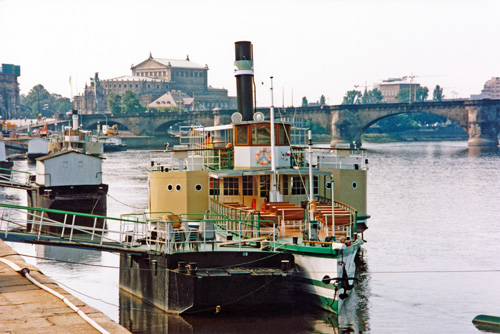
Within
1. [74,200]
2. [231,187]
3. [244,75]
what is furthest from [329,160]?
[74,200]

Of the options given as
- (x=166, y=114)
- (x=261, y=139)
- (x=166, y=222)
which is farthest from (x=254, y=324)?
(x=166, y=114)

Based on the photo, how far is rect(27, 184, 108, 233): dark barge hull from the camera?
51844 millimetres

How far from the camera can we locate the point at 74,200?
53219 mm

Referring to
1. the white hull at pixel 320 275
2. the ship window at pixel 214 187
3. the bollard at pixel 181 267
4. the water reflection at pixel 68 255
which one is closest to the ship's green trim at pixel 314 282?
the white hull at pixel 320 275

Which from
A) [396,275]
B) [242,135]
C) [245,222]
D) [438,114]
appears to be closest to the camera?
[245,222]

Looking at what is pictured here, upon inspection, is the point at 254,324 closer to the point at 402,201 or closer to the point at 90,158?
the point at 90,158

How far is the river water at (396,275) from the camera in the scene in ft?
87.9

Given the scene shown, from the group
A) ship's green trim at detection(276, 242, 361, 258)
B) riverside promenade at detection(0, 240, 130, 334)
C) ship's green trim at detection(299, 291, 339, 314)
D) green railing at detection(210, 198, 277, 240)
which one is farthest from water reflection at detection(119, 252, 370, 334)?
riverside promenade at detection(0, 240, 130, 334)

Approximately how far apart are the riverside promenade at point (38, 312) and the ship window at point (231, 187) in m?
15.0

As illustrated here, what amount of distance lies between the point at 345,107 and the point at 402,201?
4182 inches

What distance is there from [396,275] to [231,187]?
34.6 ft

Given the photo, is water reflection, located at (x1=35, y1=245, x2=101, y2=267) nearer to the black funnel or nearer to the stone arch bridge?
the black funnel

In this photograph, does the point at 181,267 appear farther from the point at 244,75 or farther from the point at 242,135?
the point at 244,75

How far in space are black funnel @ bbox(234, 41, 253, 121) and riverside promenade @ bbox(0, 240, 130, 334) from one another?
2248 centimetres
